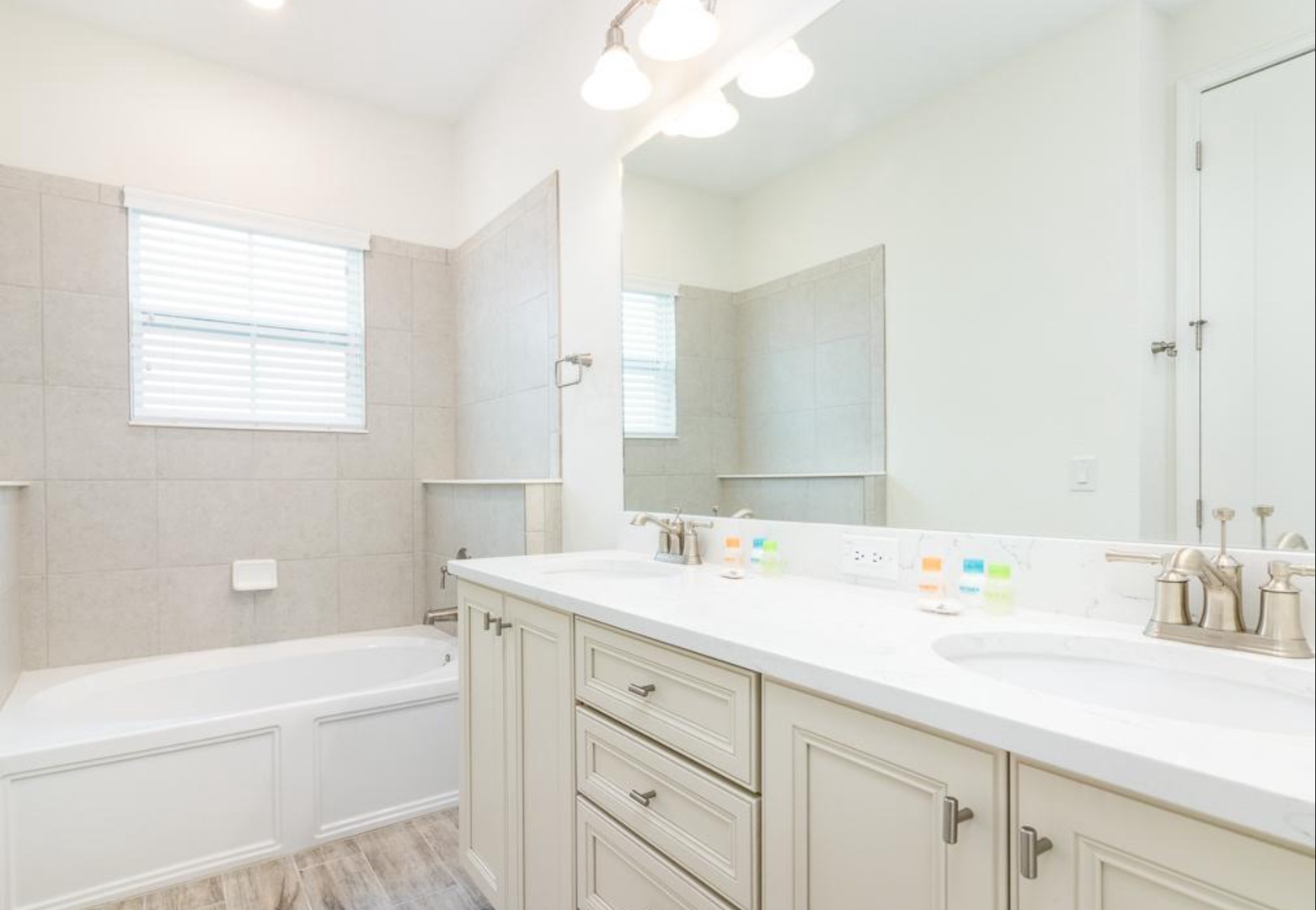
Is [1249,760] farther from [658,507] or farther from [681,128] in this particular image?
[681,128]

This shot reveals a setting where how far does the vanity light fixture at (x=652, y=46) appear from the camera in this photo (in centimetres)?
185

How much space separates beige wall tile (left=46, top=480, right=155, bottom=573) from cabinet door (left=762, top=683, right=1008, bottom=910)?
301 cm

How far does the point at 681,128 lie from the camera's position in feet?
7.07

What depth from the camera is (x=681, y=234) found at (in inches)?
87.0

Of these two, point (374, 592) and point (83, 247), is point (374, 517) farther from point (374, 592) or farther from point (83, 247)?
point (83, 247)

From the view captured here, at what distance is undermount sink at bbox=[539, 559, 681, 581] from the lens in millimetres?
2045

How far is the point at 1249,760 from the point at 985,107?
1219mm

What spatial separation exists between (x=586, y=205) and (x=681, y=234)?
1.89 feet

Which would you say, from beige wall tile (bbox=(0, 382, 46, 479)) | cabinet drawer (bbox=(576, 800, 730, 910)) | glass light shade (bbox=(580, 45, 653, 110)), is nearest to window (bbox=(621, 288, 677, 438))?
glass light shade (bbox=(580, 45, 653, 110))

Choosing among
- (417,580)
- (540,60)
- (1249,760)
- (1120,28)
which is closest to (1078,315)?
(1120,28)

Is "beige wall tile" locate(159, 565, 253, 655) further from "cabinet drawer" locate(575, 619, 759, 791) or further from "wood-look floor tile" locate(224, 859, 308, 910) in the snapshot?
"cabinet drawer" locate(575, 619, 759, 791)

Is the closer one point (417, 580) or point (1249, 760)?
point (1249, 760)

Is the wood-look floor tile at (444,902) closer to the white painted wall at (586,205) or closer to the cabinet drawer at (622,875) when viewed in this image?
the cabinet drawer at (622,875)

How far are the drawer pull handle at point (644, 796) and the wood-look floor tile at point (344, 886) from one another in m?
1.23
